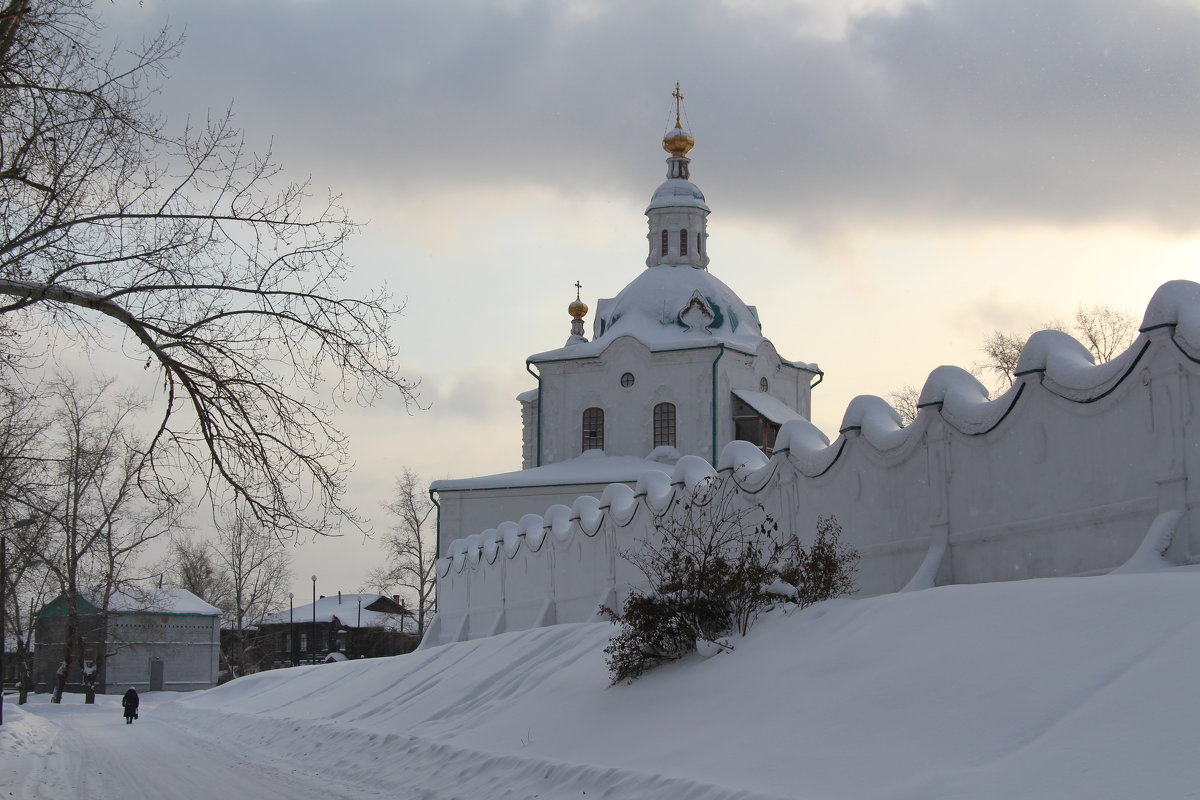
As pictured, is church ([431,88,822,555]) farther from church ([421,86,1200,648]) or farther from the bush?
the bush

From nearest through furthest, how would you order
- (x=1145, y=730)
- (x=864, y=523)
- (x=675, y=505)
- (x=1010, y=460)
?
(x=1145, y=730)
(x=1010, y=460)
(x=864, y=523)
(x=675, y=505)

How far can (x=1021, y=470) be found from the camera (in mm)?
13844

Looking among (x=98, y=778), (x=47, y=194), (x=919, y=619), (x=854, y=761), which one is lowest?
(x=98, y=778)

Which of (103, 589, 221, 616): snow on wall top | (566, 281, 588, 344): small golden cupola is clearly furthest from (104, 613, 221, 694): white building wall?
(566, 281, 588, 344): small golden cupola

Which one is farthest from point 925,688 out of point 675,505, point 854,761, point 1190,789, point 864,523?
point 675,505

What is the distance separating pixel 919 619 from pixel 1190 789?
4298 mm

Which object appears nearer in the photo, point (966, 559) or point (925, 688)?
point (925, 688)

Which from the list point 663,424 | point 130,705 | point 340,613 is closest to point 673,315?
point 663,424

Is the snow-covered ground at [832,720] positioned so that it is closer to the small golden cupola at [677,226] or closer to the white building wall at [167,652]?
the small golden cupola at [677,226]

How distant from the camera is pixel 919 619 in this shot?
1031 cm

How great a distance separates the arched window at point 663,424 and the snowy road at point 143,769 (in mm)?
16822

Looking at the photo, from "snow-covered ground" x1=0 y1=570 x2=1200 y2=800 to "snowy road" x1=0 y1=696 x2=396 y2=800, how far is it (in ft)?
0.31

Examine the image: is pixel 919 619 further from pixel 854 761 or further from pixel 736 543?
pixel 736 543

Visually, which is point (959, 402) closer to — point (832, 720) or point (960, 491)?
point (960, 491)
